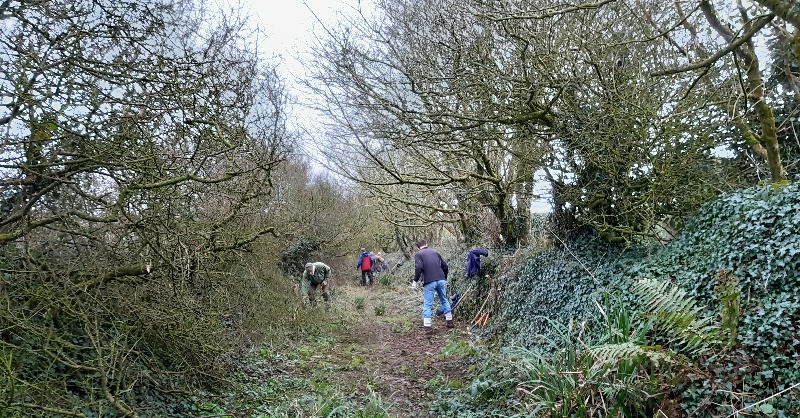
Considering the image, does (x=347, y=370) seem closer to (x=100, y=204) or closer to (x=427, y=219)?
(x=100, y=204)

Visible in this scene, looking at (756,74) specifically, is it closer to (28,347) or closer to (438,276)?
(438,276)

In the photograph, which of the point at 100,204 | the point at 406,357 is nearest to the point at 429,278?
the point at 406,357

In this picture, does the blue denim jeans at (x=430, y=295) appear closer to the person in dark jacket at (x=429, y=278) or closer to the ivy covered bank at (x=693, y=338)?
the person in dark jacket at (x=429, y=278)

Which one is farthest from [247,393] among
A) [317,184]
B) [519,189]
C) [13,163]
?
[317,184]

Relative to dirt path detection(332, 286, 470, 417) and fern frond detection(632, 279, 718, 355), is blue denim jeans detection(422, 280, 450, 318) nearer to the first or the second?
dirt path detection(332, 286, 470, 417)

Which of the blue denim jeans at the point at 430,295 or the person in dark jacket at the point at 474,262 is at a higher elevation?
the person in dark jacket at the point at 474,262

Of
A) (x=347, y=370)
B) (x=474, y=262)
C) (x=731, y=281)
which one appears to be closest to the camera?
(x=731, y=281)

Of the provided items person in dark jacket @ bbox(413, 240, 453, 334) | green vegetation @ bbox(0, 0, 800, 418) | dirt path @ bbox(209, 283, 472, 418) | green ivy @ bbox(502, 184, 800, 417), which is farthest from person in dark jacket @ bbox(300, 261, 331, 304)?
green ivy @ bbox(502, 184, 800, 417)

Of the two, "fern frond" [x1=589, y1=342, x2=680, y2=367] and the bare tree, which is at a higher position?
the bare tree

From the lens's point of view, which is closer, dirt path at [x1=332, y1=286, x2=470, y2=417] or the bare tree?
the bare tree

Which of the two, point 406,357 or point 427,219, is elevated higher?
point 427,219

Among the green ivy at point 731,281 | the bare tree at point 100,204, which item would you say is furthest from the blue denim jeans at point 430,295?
the bare tree at point 100,204

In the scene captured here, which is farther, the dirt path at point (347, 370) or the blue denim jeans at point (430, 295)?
the blue denim jeans at point (430, 295)

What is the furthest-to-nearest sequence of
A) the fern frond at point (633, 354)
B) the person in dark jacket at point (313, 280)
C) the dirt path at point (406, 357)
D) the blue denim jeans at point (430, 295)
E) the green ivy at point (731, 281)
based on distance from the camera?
1. the person in dark jacket at point (313, 280)
2. the blue denim jeans at point (430, 295)
3. the dirt path at point (406, 357)
4. the fern frond at point (633, 354)
5. the green ivy at point (731, 281)
